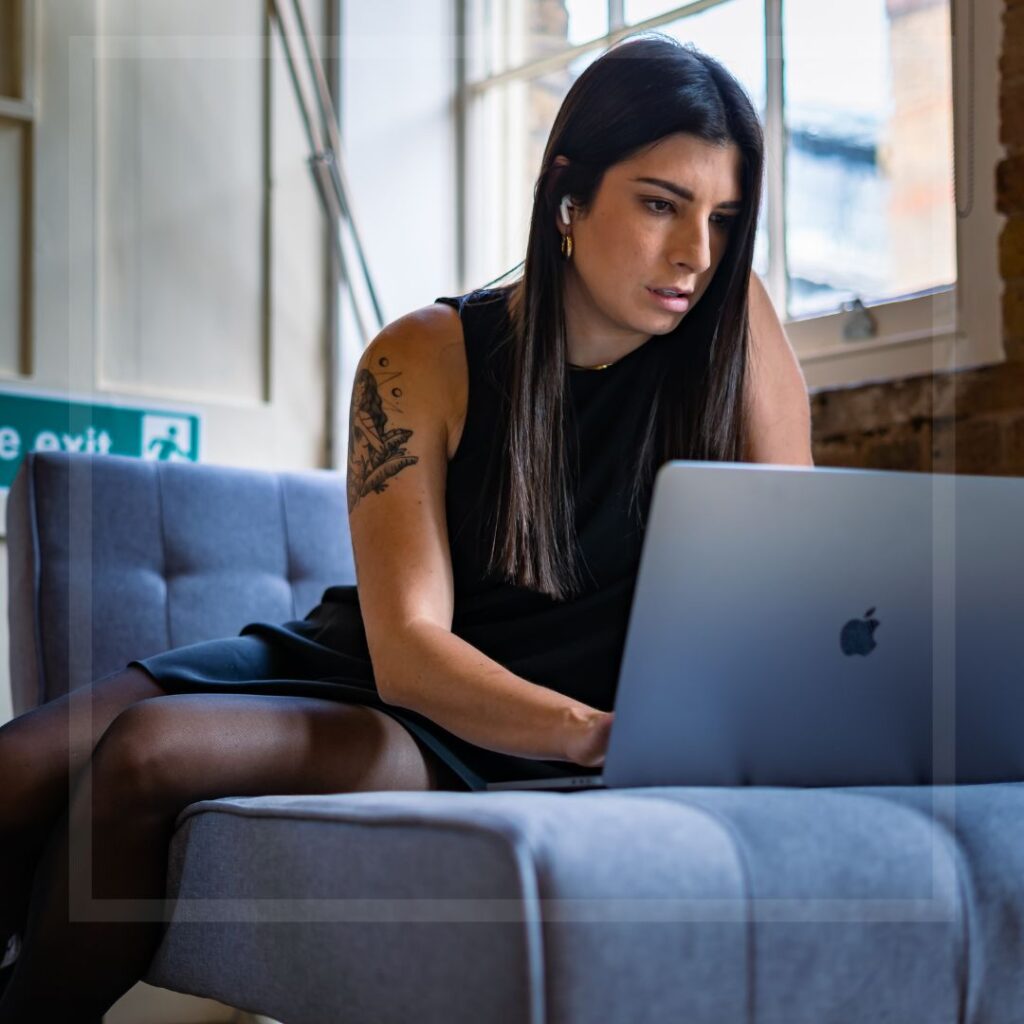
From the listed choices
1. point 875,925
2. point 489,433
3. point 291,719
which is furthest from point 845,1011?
point 489,433

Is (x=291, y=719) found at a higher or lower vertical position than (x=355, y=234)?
lower

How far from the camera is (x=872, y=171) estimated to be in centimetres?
240

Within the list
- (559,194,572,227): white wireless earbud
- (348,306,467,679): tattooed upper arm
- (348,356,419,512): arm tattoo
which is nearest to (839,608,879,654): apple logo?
(348,306,467,679): tattooed upper arm

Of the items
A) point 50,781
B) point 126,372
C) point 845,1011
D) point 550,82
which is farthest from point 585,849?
point 550,82

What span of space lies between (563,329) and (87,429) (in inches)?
65.7

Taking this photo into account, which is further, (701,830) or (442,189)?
(442,189)

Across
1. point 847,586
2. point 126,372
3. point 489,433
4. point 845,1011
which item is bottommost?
point 845,1011

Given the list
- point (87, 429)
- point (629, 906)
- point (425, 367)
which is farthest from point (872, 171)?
point (629, 906)

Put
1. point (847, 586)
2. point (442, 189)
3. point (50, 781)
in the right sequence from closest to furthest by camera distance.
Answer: point (847, 586)
point (50, 781)
point (442, 189)

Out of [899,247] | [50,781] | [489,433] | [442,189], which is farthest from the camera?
[442,189]

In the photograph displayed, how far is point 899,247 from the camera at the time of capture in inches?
91.7

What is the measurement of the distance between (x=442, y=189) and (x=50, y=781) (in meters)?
2.50

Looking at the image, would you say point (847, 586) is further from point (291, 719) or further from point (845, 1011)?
point (291, 719)

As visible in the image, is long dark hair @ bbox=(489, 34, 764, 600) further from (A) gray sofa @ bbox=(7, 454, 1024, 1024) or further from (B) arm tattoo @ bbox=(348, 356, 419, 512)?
(A) gray sofa @ bbox=(7, 454, 1024, 1024)
